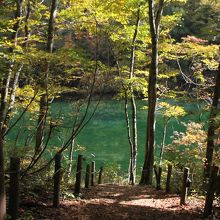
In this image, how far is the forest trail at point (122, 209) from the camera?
5754 mm

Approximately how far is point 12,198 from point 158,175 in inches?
218

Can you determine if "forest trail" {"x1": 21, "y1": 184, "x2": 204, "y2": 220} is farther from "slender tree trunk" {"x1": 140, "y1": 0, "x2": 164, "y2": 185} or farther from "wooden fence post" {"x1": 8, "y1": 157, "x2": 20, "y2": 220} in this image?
"slender tree trunk" {"x1": 140, "y1": 0, "x2": 164, "y2": 185}

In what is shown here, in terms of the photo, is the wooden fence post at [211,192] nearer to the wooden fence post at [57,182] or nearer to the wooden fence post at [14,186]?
the wooden fence post at [57,182]

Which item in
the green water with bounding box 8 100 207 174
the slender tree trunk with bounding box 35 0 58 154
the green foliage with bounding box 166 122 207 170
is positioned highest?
the slender tree trunk with bounding box 35 0 58 154

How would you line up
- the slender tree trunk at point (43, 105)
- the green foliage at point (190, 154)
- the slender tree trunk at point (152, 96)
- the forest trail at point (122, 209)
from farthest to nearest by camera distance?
the slender tree trunk at point (152, 96), the green foliage at point (190, 154), the slender tree trunk at point (43, 105), the forest trail at point (122, 209)

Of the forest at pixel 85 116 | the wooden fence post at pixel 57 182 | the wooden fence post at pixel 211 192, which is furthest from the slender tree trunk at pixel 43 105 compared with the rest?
the wooden fence post at pixel 211 192

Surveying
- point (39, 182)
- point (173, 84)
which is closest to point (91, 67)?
point (39, 182)

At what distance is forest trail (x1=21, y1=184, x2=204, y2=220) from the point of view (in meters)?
5.75

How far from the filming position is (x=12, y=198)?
4.68 metres

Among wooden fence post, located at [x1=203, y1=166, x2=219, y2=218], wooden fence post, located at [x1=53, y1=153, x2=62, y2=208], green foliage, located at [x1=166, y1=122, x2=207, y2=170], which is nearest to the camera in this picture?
wooden fence post, located at [x1=203, y1=166, x2=219, y2=218]

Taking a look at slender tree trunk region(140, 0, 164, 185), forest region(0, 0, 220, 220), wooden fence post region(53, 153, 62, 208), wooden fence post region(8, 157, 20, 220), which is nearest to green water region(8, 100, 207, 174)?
forest region(0, 0, 220, 220)

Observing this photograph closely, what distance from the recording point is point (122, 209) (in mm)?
6883

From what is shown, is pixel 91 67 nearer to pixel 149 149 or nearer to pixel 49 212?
pixel 49 212

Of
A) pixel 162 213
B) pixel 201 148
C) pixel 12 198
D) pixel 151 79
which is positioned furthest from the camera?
pixel 201 148
